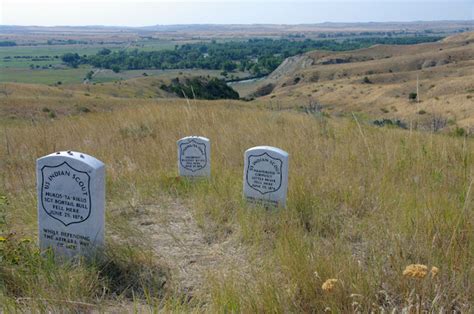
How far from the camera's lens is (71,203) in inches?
134

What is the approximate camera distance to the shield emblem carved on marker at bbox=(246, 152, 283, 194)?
14.3 feet

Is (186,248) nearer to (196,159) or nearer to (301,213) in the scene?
(301,213)

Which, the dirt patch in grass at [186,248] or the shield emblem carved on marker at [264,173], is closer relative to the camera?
the dirt patch in grass at [186,248]

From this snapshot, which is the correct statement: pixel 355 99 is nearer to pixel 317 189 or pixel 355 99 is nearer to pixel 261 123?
pixel 261 123

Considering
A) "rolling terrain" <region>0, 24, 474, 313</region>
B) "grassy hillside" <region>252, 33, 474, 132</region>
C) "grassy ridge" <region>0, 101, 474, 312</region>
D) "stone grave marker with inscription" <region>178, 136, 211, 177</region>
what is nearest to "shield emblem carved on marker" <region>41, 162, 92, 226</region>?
"rolling terrain" <region>0, 24, 474, 313</region>

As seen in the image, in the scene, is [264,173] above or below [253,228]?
above

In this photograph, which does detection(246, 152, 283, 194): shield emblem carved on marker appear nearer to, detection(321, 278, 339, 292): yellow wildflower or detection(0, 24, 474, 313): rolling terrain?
detection(0, 24, 474, 313): rolling terrain

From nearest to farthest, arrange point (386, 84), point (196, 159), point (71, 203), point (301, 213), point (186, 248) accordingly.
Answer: point (71, 203), point (186, 248), point (301, 213), point (196, 159), point (386, 84)

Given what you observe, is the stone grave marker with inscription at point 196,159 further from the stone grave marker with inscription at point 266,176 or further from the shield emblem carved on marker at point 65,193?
the shield emblem carved on marker at point 65,193

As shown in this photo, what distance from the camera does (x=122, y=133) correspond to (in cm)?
792

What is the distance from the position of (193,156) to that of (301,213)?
1.61 meters

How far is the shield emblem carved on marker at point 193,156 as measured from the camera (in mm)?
5215

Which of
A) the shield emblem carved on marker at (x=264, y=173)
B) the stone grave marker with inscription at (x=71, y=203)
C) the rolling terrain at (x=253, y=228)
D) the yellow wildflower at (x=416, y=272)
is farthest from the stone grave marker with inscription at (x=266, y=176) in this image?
the yellow wildflower at (x=416, y=272)

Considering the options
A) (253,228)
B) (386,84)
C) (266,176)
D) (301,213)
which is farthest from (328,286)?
(386,84)
